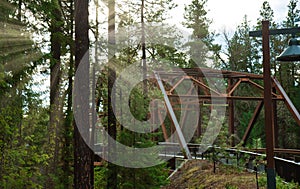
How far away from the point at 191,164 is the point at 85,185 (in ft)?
16.9

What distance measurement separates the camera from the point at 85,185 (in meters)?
7.83

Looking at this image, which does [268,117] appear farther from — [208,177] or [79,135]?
[208,177]

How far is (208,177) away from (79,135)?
14.1 ft

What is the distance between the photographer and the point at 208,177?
10.5 m

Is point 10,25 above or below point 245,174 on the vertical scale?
above

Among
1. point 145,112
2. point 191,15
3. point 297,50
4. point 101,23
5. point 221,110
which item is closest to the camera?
point 297,50

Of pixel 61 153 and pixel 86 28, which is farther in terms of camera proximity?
pixel 61 153

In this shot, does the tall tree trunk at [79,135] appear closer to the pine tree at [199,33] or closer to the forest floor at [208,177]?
the forest floor at [208,177]

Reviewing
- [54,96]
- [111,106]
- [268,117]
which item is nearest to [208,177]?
[111,106]

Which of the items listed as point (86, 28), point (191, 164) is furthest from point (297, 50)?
point (191, 164)

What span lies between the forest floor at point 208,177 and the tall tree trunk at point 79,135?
3152 millimetres

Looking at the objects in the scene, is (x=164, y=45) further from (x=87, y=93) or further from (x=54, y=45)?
(x=87, y=93)

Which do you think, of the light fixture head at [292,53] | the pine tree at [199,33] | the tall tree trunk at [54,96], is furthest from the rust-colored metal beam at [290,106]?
the pine tree at [199,33]

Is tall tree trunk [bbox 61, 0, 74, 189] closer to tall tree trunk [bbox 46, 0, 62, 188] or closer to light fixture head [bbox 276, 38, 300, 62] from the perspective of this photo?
tall tree trunk [bbox 46, 0, 62, 188]
